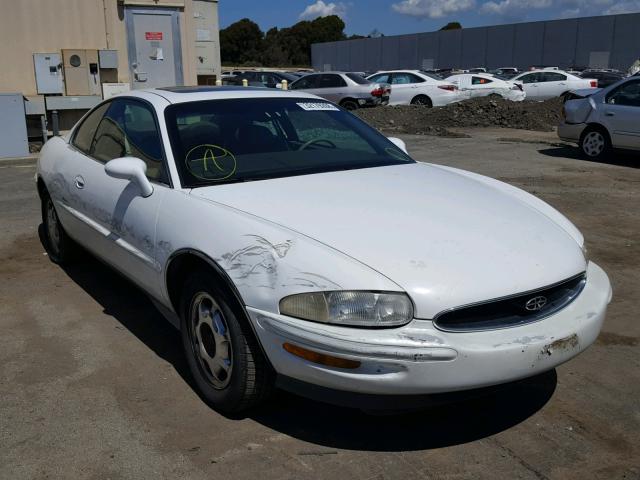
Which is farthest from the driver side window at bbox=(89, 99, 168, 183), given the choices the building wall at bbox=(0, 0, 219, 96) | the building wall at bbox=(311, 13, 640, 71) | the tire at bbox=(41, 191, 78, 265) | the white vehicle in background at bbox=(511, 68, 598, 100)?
the building wall at bbox=(311, 13, 640, 71)

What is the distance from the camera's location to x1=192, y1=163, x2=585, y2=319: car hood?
275cm

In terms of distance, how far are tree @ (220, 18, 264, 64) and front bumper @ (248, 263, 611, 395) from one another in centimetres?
9657

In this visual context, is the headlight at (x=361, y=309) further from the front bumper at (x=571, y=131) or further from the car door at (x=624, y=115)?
the front bumper at (x=571, y=131)

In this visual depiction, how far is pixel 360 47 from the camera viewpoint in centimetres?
8006

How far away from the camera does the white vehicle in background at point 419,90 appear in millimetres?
22234

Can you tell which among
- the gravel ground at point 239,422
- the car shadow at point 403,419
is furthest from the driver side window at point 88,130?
the car shadow at point 403,419

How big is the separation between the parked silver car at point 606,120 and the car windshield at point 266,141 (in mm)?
8095

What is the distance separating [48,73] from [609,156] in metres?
10.8

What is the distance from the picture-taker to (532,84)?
25672 millimetres

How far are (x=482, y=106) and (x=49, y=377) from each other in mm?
17837

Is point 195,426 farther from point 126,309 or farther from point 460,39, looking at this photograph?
point 460,39

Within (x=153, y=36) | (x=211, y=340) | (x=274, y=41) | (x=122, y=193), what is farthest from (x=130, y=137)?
(x=274, y=41)

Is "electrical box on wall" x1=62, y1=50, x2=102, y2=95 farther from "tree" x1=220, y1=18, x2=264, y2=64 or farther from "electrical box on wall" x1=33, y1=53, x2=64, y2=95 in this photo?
"tree" x1=220, y1=18, x2=264, y2=64

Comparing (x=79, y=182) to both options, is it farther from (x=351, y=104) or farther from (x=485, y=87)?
(x=485, y=87)
